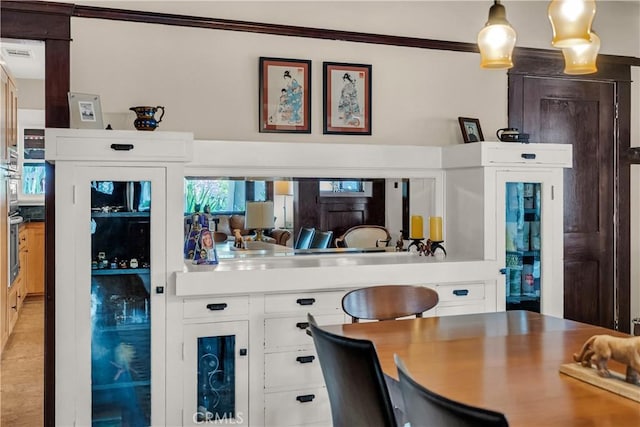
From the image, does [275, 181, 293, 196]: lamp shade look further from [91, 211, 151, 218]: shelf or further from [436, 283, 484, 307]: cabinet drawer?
[436, 283, 484, 307]: cabinet drawer

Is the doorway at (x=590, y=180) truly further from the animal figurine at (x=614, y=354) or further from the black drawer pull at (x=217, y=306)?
the animal figurine at (x=614, y=354)

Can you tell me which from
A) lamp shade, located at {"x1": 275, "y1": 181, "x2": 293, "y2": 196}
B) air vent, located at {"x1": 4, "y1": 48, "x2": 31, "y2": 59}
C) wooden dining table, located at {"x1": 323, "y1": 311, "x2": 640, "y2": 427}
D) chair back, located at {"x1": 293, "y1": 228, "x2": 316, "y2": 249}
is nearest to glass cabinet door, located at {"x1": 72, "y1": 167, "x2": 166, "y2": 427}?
lamp shade, located at {"x1": 275, "y1": 181, "x2": 293, "y2": 196}

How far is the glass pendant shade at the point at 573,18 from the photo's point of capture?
186 cm

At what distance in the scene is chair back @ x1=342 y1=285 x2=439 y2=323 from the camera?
8.34 feet

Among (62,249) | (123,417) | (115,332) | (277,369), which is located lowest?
(123,417)

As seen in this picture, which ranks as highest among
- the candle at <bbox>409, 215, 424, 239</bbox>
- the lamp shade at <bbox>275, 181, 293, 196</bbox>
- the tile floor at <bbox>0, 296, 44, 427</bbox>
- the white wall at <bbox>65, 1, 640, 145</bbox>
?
the white wall at <bbox>65, 1, 640, 145</bbox>

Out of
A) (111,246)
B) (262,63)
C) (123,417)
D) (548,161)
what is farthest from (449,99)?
(123,417)

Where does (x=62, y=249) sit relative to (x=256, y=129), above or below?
below

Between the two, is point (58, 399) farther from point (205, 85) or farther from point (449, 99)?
point (449, 99)

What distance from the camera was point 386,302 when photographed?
8.55 feet

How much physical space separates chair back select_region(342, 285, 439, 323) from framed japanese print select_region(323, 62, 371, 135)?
1421 millimetres

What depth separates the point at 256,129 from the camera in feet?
11.8

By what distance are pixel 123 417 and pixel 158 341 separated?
0.42 m

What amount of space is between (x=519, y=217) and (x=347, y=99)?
1.31 metres
